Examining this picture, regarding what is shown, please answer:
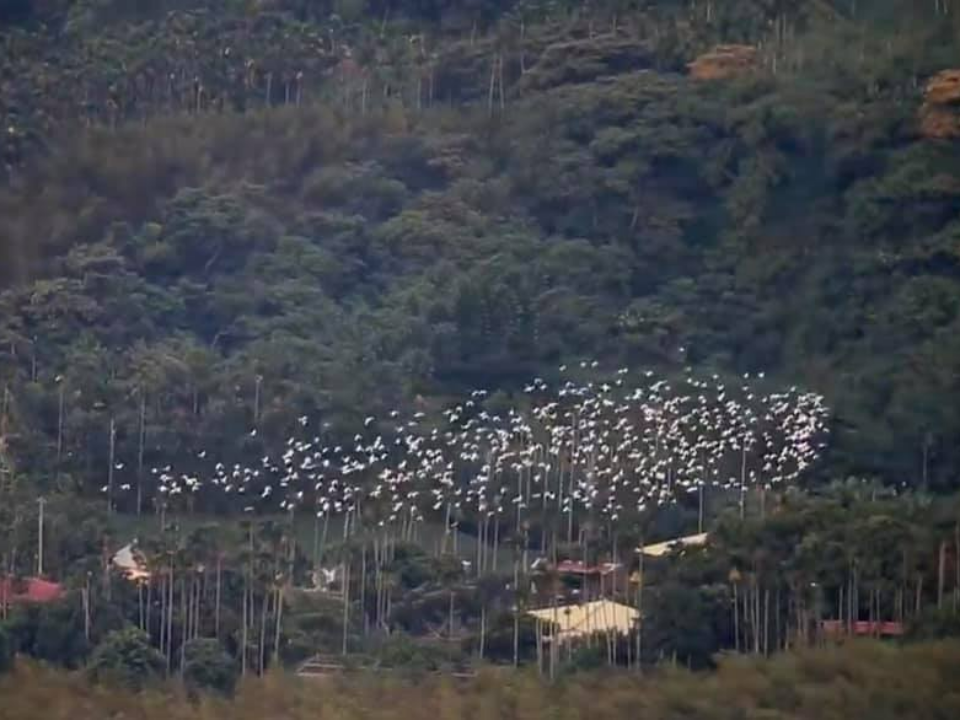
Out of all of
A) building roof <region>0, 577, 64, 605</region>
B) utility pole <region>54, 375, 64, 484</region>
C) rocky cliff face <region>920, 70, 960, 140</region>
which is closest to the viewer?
building roof <region>0, 577, 64, 605</region>

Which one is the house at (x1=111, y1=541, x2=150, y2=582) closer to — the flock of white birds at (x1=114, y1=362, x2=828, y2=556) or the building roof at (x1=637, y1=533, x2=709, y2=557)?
the flock of white birds at (x1=114, y1=362, x2=828, y2=556)

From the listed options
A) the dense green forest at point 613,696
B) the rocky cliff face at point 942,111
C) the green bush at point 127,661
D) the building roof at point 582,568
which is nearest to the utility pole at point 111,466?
the green bush at point 127,661

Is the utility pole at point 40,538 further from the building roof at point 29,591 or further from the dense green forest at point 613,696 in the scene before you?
the dense green forest at point 613,696

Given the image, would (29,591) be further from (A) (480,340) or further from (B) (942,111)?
(B) (942,111)

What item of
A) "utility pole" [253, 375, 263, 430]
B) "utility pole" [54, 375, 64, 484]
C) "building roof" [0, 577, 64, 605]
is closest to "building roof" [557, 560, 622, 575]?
"utility pole" [253, 375, 263, 430]

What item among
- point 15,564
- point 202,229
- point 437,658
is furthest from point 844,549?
point 202,229
